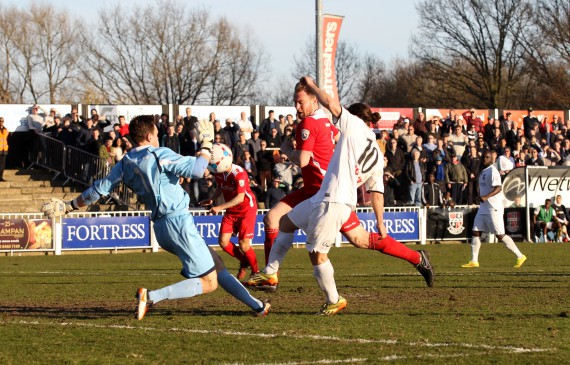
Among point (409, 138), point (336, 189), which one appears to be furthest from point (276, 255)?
point (409, 138)

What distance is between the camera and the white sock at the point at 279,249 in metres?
12.2

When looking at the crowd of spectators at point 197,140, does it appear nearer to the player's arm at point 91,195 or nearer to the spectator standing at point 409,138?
the spectator standing at point 409,138

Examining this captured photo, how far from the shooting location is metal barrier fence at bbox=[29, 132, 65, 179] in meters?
31.6

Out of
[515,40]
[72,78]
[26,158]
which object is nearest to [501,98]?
[515,40]

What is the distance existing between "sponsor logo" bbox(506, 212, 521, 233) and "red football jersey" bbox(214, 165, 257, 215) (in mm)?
17239

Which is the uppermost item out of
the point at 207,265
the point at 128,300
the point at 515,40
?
the point at 515,40

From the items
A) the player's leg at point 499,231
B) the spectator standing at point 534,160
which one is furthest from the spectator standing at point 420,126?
the player's leg at point 499,231

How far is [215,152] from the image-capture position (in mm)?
9617

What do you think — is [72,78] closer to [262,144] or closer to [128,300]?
[262,144]

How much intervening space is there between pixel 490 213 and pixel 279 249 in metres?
Answer: 8.35

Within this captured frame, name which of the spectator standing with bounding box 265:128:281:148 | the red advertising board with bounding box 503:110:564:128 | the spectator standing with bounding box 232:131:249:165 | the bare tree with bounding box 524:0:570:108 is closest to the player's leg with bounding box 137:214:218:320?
the spectator standing with bounding box 232:131:249:165

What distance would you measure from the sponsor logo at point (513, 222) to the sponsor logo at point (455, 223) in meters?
1.68

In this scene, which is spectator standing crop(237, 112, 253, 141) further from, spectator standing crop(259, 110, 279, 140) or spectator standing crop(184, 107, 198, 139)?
spectator standing crop(184, 107, 198, 139)

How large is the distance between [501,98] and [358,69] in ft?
52.5
